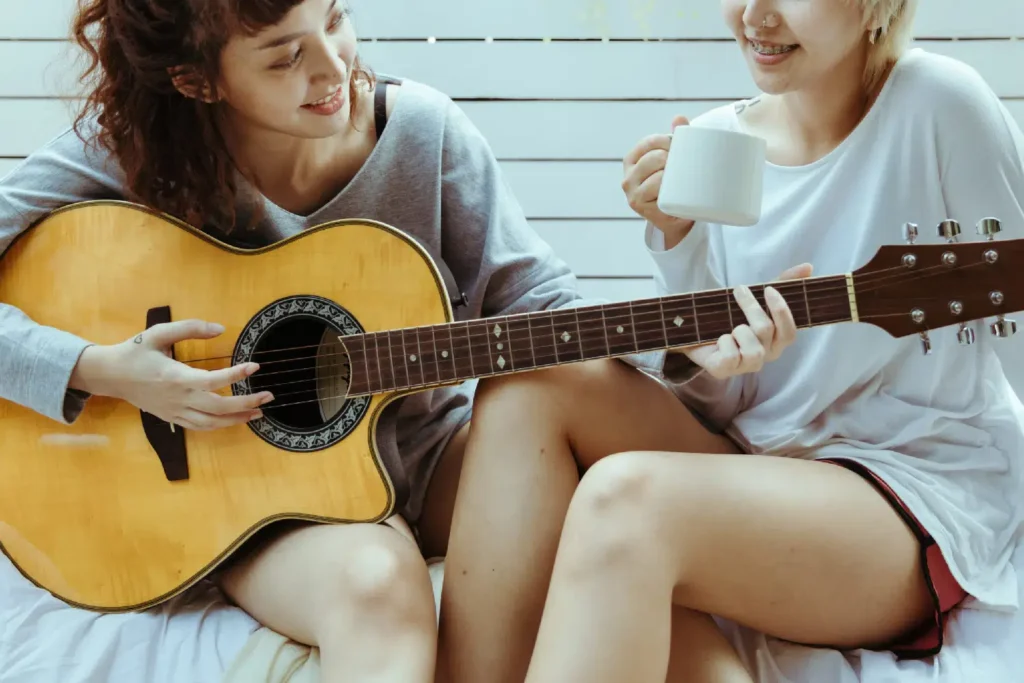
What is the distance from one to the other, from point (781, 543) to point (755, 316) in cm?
25

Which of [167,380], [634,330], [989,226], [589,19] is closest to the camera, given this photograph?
[989,226]

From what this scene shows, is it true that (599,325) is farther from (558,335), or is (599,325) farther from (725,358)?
(725,358)

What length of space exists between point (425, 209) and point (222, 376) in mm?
376

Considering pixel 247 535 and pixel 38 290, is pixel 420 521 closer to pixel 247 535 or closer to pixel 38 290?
pixel 247 535

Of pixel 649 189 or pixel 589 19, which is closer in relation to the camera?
pixel 649 189

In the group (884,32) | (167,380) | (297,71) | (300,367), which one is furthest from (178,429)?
(884,32)

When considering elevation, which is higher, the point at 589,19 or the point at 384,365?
the point at 589,19

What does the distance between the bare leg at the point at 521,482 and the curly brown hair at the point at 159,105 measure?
0.47 metres

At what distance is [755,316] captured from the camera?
3.48 ft

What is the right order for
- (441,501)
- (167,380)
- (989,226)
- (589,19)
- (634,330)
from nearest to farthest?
(989,226) → (634,330) → (167,380) → (441,501) → (589,19)

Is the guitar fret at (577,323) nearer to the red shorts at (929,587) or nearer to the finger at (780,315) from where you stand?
the finger at (780,315)

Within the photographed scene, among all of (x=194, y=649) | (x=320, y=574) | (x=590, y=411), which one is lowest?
(x=194, y=649)

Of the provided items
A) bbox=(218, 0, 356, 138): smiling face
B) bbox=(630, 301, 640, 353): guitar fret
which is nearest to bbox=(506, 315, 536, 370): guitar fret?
bbox=(630, 301, 640, 353): guitar fret

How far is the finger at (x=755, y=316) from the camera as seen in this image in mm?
1059
